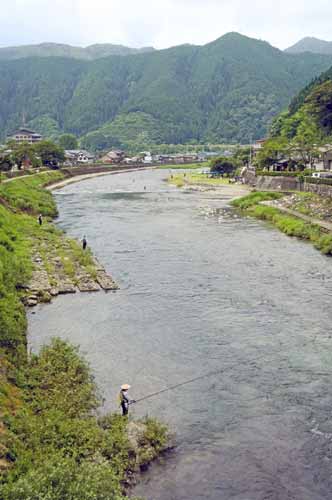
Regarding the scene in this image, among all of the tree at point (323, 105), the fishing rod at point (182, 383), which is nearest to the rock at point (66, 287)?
the fishing rod at point (182, 383)

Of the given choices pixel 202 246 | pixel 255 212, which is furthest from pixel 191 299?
pixel 255 212

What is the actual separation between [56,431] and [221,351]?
716 centimetres

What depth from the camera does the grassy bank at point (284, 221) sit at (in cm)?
3288

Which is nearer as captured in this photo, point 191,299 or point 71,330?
point 71,330

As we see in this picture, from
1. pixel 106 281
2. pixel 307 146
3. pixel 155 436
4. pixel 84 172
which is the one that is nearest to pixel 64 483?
pixel 155 436

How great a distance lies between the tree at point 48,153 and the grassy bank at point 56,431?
73837 millimetres

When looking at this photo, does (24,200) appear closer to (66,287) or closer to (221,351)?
(66,287)

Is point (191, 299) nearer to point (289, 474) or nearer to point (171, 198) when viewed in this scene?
point (289, 474)

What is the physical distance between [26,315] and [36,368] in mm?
5984

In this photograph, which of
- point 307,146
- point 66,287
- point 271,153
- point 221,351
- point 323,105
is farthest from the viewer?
point 271,153

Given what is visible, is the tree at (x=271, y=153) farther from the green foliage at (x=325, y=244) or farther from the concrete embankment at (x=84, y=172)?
the green foliage at (x=325, y=244)

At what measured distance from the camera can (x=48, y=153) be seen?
88.9m

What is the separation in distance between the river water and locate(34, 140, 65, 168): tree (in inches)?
2286

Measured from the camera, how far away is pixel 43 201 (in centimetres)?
4912
